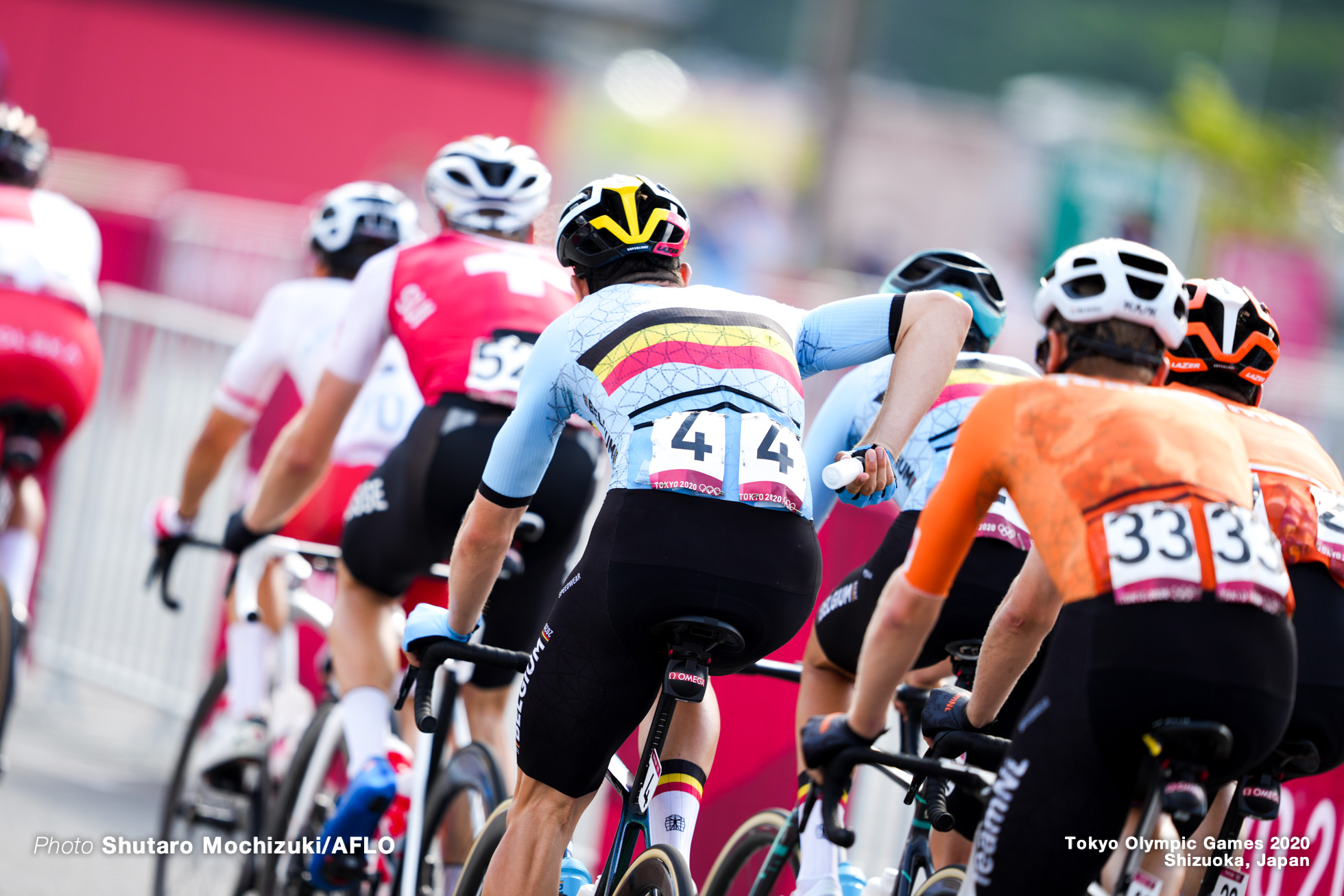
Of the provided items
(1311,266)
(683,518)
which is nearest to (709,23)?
(1311,266)

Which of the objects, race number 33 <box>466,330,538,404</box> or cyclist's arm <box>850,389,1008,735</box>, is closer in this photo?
cyclist's arm <box>850,389,1008,735</box>

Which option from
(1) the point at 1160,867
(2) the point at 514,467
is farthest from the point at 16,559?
(1) the point at 1160,867

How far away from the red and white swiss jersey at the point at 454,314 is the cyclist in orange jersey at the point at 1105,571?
6.66 ft

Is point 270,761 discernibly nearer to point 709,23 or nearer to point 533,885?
point 533,885

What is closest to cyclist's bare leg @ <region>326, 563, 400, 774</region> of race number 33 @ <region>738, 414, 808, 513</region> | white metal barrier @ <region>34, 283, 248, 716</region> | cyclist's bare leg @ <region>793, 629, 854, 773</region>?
cyclist's bare leg @ <region>793, 629, 854, 773</region>

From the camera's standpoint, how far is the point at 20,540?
22.2 feet

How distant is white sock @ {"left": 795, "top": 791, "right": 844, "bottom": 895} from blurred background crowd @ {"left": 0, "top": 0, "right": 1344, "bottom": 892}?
3.91 ft

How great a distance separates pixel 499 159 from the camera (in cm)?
557

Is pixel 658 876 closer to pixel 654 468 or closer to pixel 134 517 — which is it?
pixel 654 468

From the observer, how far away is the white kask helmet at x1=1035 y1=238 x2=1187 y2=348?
342 centimetres

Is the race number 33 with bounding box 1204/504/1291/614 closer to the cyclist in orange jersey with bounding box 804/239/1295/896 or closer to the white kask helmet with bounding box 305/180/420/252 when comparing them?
the cyclist in orange jersey with bounding box 804/239/1295/896

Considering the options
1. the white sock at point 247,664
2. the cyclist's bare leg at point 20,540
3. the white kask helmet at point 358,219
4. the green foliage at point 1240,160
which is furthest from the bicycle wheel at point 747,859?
the green foliage at point 1240,160

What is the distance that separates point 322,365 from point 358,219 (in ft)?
2.08

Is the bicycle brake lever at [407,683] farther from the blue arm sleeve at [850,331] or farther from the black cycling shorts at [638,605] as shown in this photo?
the blue arm sleeve at [850,331]
